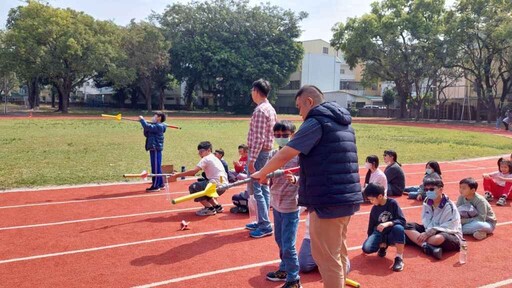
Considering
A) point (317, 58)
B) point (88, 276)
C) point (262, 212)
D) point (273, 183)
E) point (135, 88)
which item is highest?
point (317, 58)

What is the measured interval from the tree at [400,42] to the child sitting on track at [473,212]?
4037 cm

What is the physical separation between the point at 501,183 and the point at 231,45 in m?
52.1

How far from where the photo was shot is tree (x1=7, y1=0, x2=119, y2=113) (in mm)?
44406

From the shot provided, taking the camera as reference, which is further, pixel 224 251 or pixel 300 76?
pixel 300 76

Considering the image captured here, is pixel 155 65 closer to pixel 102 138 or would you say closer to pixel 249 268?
pixel 102 138

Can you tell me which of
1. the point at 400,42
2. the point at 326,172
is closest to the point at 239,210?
the point at 326,172

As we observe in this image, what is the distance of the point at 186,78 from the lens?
193 feet

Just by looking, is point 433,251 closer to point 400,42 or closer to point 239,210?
point 239,210

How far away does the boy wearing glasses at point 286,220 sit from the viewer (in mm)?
4645

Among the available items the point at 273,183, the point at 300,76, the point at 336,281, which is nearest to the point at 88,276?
the point at 273,183

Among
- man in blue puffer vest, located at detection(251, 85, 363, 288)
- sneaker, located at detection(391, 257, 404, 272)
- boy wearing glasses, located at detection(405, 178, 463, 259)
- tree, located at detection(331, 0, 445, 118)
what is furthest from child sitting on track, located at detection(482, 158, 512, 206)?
tree, located at detection(331, 0, 445, 118)

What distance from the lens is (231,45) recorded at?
193 ft

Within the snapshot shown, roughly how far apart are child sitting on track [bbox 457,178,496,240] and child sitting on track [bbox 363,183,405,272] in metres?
1.76

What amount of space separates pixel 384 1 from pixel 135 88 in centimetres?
3532
